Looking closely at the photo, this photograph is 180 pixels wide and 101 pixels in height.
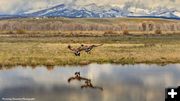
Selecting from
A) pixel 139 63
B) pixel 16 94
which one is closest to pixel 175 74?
pixel 139 63

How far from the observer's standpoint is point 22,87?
29047mm

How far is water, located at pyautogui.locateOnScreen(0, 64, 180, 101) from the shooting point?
2545 centimetres

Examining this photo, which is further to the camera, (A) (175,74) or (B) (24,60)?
(B) (24,60)

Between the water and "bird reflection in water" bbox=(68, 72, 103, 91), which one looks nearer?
the water

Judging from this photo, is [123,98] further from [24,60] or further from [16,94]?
[24,60]

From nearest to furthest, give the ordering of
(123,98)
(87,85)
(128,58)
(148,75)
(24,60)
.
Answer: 1. (123,98)
2. (87,85)
3. (148,75)
4. (24,60)
5. (128,58)

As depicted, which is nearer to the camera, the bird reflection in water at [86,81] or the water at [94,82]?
the water at [94,82]

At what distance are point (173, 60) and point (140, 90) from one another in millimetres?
20355

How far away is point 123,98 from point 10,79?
37.5ft

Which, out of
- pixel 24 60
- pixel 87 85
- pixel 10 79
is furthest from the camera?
pixel 24 60

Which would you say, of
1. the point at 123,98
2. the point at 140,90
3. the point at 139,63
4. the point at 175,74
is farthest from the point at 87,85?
the point at 139,63

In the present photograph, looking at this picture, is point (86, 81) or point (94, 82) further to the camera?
point (86, 81)

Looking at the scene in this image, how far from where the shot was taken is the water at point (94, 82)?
2545 cm

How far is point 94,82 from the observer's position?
104 ft
